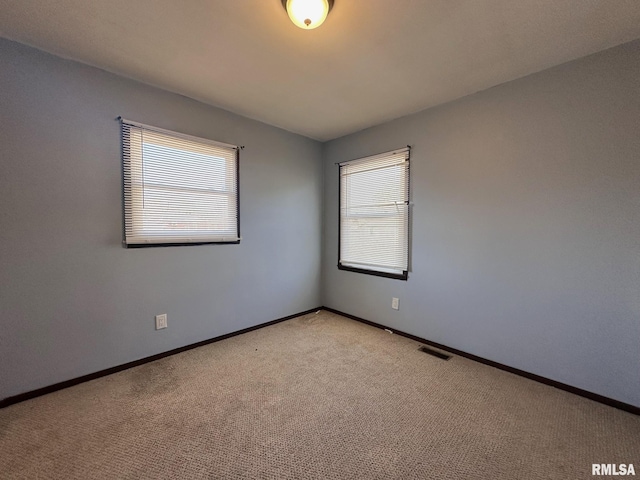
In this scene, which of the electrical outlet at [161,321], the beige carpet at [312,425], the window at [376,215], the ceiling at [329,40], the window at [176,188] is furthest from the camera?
the window at [376,215]

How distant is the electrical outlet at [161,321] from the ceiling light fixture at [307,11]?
8.29ft

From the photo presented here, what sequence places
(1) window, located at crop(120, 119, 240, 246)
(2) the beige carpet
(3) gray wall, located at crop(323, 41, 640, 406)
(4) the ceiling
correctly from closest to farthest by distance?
(2) the beige carpet < (4) the ceiling < (3) gray wall, located at crop(323, 41, 640, 406) < (1) window, located at crop(120, 119, 240, 246)

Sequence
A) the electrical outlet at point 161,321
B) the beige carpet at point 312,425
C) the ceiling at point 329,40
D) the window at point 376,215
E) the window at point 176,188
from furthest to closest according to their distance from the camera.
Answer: the window at point 376,215, the electrical outlet at point 161,321, the window at point 176,188, the ceiling at point 329,40, the beige carpet at point 312,425

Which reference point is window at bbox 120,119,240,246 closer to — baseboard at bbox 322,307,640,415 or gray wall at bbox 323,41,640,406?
gray wall at bbox 323,41,640,406

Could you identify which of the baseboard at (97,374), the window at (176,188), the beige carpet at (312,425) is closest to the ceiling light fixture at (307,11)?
the window at (176,188)

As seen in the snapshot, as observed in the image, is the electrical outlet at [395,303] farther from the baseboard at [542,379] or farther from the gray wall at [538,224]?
the baseboard at [542,379]

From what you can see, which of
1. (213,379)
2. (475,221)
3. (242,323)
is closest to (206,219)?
(242,323)

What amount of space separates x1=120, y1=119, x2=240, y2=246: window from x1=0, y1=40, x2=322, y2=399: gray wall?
9 cm

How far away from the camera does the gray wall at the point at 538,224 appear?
175 centimetres

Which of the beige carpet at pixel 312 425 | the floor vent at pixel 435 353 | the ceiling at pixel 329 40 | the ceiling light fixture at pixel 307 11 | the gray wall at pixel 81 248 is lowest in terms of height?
the beige carpet at pixel 312 425

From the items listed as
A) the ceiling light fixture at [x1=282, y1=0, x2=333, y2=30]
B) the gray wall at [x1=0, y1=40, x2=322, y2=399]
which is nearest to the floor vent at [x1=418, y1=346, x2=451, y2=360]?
the gray wall at [x1=0, y1=40, x2=322, y2=399]

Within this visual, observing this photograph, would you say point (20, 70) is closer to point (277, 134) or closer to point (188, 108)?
point (188, 108)

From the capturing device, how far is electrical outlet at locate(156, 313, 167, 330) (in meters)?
2.36

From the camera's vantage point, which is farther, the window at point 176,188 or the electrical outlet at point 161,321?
the electrical outlet at point 161,321
